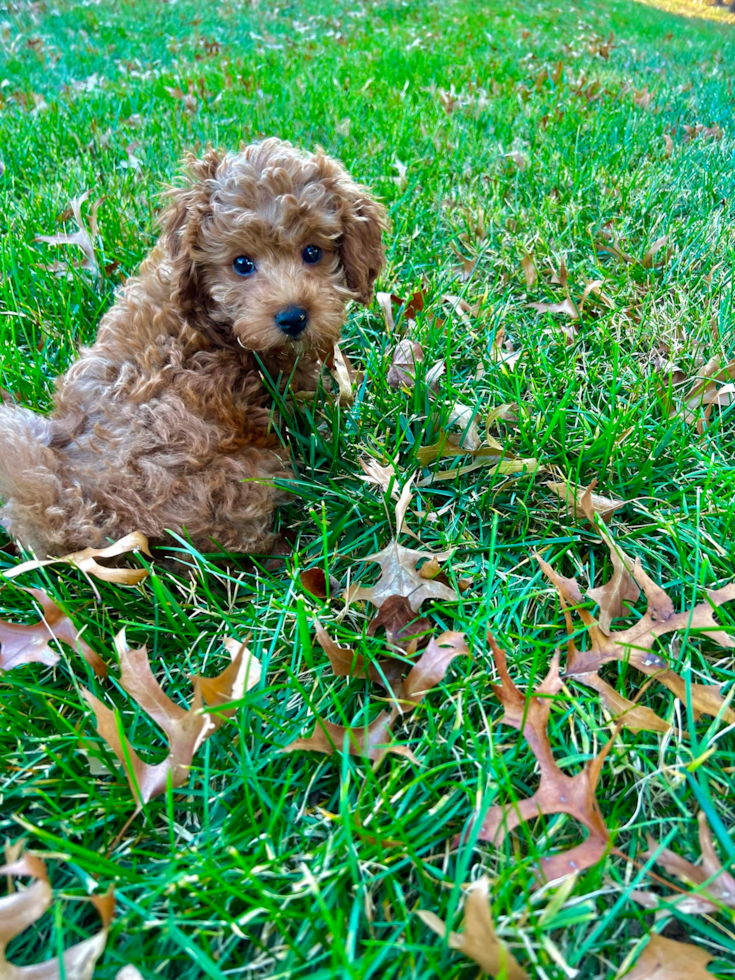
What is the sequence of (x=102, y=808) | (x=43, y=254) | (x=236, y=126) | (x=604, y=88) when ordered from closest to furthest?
(x=102, y=808)
(x=43, y=254)
(x=236, y=126)
(x=604, y=88)

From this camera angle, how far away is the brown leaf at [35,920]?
4.37ft

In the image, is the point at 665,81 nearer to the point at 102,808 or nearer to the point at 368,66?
the point at 368,66

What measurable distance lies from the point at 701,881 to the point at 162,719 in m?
1.34

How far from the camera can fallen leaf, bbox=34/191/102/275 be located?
3.51 meters

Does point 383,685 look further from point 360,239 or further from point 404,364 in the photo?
point 360,239

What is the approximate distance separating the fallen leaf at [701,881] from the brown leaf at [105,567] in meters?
1.59

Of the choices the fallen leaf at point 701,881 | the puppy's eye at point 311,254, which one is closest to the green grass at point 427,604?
the fallen leaf at point 701,881

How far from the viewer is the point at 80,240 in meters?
3.55

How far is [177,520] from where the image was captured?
2.16 metres

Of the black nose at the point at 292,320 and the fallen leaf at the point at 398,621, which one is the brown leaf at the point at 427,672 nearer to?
the fallen leaf at the point at 398,621

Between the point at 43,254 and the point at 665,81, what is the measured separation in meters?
6.84

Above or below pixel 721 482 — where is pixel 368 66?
above

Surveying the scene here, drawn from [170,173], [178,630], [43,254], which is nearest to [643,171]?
[170,173]

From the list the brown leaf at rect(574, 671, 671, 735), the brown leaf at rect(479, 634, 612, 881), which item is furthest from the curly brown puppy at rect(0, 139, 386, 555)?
the brown leaf at rect(574, 671, 671, 735)
